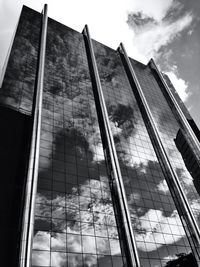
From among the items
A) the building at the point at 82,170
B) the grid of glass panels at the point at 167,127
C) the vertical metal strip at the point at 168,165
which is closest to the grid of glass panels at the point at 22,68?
the building at the point at 82,170

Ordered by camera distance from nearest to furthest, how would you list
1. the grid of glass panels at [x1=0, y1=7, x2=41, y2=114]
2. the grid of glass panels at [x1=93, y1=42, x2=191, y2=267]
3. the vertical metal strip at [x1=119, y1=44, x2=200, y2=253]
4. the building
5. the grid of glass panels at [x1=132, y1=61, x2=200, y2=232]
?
1. the building
2. the grid of glass panels at [x1=93, y1=42, x2=191, y2=267]
3. the vertical metal strip at [x1=119, y1=44, x2=200, y2=253]
4. the grid of glass panels at [x1=0, y1=7, x2=41, y2=114]
5. the grid of glass panels at [x1=132, y1=61, x2=200, y2=232]

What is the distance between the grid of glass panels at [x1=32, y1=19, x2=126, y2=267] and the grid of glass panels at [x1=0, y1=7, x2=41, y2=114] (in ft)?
10.7

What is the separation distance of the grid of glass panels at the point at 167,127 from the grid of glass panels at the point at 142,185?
4944 millimetres

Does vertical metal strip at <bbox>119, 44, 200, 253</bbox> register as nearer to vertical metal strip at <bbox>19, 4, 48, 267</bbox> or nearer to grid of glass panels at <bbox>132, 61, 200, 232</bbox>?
grid of glass panels at <bbox>132, 61, 200, 232</bbox>

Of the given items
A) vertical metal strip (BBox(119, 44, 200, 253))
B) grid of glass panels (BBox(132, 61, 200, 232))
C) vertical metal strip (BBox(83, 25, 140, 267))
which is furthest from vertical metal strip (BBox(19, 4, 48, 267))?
grid of glass panels (BBox(132, 61, 200, 232))

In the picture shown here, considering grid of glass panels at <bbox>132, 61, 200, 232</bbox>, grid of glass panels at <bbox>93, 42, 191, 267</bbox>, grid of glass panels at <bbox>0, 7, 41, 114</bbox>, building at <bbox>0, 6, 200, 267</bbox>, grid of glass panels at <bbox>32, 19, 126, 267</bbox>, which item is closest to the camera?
grid of glass panels at <bbox>32, 19, 126, 267</bbox>

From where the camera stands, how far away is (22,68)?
42.2 meters

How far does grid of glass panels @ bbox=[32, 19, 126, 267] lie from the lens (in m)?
24.7

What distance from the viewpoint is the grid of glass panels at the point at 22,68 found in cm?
3588

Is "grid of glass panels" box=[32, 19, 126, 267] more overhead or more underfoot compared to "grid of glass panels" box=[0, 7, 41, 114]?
more underfoot

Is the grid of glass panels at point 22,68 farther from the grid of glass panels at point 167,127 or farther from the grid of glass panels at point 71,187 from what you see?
the grid of glass panels at point 167,127

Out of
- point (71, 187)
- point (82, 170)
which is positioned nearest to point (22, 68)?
point (82, 170)

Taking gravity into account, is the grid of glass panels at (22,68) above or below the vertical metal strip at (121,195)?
above

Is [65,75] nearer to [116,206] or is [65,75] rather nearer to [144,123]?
[144,123]
